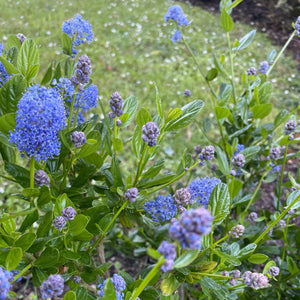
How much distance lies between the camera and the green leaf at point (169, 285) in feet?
2.91

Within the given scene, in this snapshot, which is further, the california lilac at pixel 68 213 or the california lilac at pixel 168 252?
the california lilac at pixel 68 213

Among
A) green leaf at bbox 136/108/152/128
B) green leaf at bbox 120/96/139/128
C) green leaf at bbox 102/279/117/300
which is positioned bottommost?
green leaf at bbox 102/279/117/300

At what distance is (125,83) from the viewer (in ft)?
11.9

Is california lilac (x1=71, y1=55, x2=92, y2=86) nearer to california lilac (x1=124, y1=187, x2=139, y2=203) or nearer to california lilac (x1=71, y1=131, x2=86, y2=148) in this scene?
california lilac (x1=71, y1=131, x2=86, y2=148)

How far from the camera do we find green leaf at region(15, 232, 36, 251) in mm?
843

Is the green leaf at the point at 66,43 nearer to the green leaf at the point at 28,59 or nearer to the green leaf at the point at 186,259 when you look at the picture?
the green leaf at the point at 28,59

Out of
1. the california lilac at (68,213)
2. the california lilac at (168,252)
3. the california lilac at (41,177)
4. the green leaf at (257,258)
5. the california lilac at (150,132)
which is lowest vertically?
the green leaf at (257,258)

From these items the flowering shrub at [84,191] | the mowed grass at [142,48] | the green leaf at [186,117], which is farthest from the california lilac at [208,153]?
the mowed grass at [142,48]

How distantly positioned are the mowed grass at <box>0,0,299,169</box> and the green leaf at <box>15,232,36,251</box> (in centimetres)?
214

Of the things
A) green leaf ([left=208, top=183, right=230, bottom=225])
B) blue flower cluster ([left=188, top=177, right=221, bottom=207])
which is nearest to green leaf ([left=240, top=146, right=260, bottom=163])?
blue flower cluster ([left=188, top=177, right=221, bottom=207])

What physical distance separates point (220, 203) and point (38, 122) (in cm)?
51

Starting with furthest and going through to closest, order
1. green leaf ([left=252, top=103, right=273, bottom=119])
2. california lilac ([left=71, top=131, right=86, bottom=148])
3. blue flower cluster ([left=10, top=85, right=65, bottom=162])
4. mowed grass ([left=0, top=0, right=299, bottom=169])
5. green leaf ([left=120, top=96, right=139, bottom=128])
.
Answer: mowed grass ([left=0, top=0, right=299, bottom=169]) → green leaf ([left=252, top=103, right=273, bottom=119]) → green leaf ([left=120, top=96, right=139, bottom=128]) → california lilac ([left=71, top=131, right=86, bottom=148]) → blue flower cluster ([left=10, top=85, right=65, bottom=162])

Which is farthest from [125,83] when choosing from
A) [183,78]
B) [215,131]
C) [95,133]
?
[95,133]

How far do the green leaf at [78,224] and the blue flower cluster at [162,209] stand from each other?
9.5 inches
